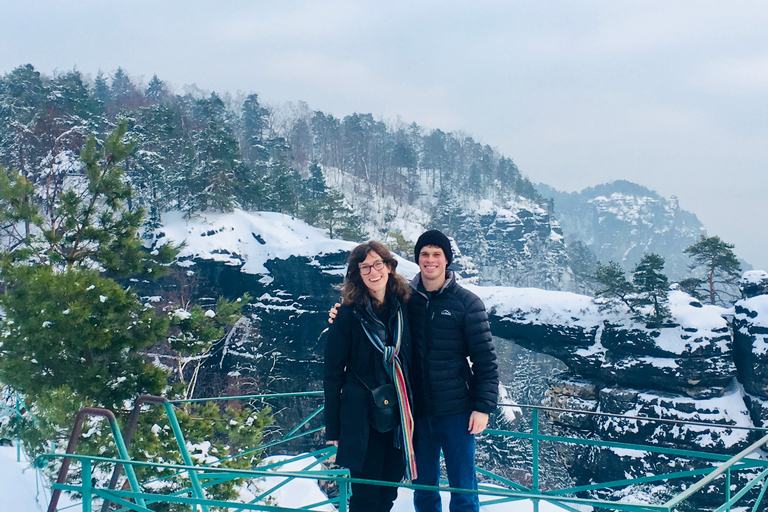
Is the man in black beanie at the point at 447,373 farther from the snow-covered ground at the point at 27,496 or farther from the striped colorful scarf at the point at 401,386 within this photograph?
the snow-covered ground at the point at 27,496

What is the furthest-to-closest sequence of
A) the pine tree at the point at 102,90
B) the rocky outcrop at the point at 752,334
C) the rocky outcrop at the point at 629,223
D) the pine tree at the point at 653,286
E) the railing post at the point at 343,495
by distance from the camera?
the rocky outcrop at the point at 629,223
the pine tree at the point at 102,90
the pine tree at the point at 653,286
the rocky outcrop at the point at 752,334
the railing post at the point at 343,495

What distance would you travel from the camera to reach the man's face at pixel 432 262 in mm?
2391

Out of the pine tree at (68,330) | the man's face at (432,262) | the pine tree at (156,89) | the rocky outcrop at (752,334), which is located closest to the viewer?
the man's face at (432,262)

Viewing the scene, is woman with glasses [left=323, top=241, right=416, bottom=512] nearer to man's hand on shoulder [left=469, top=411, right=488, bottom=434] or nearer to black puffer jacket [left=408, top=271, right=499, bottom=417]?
black puffer jacket [left=408, top=271, right=499, bottom=417]

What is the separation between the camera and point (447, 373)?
91.3 inches

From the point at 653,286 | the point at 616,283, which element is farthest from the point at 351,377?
the point at 616,283

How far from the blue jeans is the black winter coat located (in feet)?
1.12

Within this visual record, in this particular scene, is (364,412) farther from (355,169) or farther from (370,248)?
(355,169)

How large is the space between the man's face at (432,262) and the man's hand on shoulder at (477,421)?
0.63 metres

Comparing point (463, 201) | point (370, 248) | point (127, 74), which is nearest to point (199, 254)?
point (370, 248)

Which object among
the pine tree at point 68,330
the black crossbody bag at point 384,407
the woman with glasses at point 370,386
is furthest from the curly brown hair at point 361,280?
the pine tree at point 68,330

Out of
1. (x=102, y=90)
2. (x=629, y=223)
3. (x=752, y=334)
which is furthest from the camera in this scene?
(x=629, y=223)

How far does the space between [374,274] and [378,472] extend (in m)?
0.87

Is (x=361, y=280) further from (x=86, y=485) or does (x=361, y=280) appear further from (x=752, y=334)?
(x=752, y=334)
